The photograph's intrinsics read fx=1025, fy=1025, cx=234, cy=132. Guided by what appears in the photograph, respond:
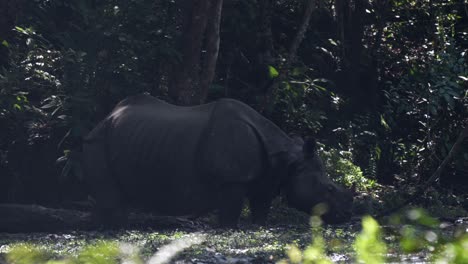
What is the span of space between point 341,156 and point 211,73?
7.50ft

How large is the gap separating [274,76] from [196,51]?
53.7 inches

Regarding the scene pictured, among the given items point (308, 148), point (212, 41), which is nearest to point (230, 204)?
point (308, 148)

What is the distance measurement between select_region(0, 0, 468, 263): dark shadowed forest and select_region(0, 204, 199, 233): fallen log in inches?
0.6

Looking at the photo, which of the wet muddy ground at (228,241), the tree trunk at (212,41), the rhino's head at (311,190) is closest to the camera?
the wet muddy ground at (228,241)

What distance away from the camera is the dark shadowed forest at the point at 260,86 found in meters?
11.6

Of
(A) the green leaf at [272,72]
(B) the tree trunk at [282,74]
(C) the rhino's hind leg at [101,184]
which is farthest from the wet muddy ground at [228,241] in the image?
(A) the green leaf at [272,72]

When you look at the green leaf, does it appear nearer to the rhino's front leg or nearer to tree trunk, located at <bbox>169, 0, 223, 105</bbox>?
tree trunk, located at <bbox>169, 0, 223, 105</bbox>

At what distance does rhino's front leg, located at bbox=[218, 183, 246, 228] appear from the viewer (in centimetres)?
1016

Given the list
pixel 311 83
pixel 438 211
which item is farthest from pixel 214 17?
pixel 438 211

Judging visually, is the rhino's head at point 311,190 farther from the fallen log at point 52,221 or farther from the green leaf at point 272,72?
the green leaf at point 272,72

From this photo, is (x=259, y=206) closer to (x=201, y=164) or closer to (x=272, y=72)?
(x=201, y=164)

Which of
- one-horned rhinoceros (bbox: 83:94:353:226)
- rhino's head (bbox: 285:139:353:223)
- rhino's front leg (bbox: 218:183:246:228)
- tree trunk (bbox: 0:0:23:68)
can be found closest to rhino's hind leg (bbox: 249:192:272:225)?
one-horned rhinoceros (bbox: 83:94:353:226)

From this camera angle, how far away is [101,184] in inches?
431

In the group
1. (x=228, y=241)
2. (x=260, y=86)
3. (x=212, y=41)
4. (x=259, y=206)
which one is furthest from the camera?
(x=260, y=86)
